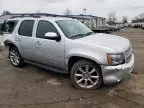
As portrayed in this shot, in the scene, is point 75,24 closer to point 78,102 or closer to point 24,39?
point 24,39

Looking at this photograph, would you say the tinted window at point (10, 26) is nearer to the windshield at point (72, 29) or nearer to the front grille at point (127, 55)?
the windshield at point (72, 29)

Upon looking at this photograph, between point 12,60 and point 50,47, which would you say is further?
point 12,60

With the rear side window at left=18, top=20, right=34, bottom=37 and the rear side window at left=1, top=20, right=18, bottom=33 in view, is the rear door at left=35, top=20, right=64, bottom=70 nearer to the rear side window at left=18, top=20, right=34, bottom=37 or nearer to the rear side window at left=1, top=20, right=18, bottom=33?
the rear side window at left=18, top=20, right=34, bottom=37

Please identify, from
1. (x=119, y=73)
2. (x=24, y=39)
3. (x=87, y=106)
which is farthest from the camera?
(x=24, y=39)

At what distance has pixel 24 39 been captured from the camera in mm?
7766

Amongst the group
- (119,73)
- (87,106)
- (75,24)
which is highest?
(75,24)

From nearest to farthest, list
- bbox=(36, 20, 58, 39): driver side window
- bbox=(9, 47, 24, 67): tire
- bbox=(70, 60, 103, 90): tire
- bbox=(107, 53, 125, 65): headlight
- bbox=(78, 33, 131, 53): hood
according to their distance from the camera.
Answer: bbox=(107, 53, 125, 65): headlight → bbox=(78, 33, 131, 53): hood → bbox=(70, 60, 103, 90): tire → bbox=(36, 20, 58, 39): driver side window → bbox=(9, 47, 24, 67): tire

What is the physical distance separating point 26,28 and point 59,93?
112 inches

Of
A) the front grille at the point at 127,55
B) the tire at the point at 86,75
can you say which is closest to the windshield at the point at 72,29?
the tire at the point at 86,75

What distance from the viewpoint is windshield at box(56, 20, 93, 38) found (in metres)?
6.60

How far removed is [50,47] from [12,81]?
1516 mm

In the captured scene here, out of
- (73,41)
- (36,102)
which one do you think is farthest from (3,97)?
(73,41)

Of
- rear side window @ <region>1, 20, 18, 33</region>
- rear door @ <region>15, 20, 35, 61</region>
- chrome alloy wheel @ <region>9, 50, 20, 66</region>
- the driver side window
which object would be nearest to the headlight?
the driver side window

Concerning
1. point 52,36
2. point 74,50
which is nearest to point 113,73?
point 74,50
